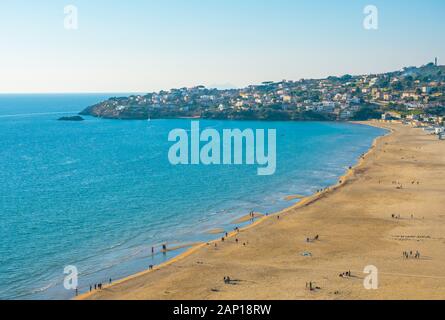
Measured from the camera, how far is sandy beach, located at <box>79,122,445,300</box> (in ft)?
87.1

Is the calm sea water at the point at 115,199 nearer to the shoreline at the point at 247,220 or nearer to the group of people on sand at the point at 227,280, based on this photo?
the shoreline at the point at 247,220

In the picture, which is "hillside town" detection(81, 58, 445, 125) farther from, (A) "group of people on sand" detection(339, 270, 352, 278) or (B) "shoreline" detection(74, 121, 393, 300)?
(A) "group of people on sand" detection(339, 270, 352, 278)

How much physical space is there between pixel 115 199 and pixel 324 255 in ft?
89.1

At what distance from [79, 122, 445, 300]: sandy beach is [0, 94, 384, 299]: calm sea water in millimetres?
3551

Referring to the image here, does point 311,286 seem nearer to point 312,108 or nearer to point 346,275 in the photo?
point 346,275

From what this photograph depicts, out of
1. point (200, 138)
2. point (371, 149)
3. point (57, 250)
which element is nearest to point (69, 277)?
point (57, 250)

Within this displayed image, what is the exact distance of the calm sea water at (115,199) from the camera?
1294 inches

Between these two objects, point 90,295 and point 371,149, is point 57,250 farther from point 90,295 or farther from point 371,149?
point 371,149

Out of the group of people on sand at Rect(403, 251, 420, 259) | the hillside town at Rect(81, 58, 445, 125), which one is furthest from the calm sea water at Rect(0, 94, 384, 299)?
the hillside town at Rect(81, 58, 445, 125)

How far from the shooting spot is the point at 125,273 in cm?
3088

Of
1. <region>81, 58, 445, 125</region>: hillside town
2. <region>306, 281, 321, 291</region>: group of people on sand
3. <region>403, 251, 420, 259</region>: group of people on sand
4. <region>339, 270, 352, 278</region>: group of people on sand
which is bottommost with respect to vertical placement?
<region>306, 281, 321, 291</region>: group of people on sand

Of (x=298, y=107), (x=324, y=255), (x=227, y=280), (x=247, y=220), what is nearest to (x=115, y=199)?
(x=247, y=220)
